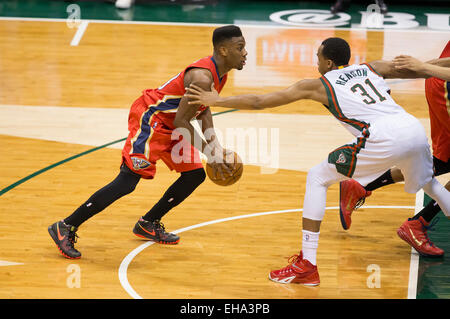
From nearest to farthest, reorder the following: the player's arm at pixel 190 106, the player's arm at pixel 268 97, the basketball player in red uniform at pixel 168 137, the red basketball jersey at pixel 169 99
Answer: the player's arm at pixel 268 97
the player's arm at pixel 190 106
the basketball player in red uniform at pixel 168 137
the red basketball jersey at pixel 169 99

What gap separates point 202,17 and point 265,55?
2.28m

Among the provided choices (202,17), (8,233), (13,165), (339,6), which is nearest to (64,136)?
(13,165)

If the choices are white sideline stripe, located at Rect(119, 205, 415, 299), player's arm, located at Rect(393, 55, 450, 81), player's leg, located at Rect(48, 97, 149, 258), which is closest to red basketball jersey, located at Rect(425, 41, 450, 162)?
player's arm, located at Rect(393, 55, 450, 81)

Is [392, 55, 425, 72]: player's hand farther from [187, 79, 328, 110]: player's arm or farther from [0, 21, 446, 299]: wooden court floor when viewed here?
[0, 21, 446, 299]: wooden court floor

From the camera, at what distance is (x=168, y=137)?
214 inches

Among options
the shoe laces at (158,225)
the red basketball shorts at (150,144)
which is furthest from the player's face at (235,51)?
the shoe laces at (158,225)

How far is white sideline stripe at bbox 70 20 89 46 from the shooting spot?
11.5m

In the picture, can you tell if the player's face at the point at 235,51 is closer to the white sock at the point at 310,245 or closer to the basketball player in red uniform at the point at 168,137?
the basketball player in red uniform at the point at 168,137

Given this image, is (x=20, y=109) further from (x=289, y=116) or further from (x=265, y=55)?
(x=265, y=55)

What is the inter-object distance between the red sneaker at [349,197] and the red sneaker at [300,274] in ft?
2.83

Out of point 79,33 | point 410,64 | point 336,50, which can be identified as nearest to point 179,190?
point 336,50

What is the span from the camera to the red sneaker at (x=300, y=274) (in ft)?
16.6

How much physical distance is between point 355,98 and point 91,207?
6.78 feet

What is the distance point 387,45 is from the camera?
11562 millimetres
